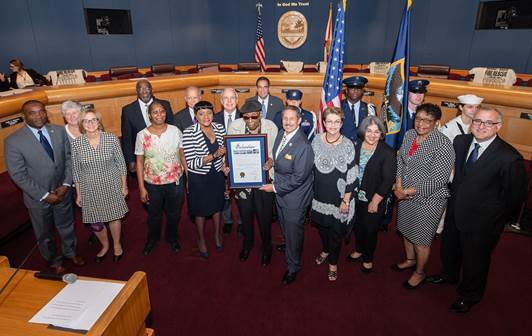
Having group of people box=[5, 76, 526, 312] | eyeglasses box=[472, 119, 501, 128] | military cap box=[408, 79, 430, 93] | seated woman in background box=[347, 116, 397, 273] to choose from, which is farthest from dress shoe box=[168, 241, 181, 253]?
military cap box=[408, 79, 430, 93]

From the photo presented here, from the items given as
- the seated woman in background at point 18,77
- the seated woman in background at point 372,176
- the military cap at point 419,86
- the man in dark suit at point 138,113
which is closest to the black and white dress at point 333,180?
the seated woman in background at point 372,176

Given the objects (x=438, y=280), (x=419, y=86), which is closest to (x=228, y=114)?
(x=419, y=86)

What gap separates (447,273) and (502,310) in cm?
54

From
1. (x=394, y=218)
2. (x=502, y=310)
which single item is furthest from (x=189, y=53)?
(x=502, y=310)

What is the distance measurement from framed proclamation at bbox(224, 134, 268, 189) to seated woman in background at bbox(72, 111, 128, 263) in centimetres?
125

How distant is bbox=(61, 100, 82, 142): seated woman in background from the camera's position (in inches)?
138

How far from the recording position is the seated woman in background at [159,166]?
3.54 m

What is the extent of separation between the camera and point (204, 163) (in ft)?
11.3

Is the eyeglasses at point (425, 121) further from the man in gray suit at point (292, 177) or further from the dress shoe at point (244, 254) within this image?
the dress shoe at point (244, 254)

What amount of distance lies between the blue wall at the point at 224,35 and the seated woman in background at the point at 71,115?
8.44 metres

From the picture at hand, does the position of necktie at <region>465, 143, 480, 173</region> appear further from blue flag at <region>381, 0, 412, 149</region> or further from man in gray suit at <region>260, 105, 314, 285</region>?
man in gray suit at <region>260, 105, 314, 285</region>

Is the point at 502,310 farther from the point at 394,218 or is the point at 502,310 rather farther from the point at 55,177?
the point at 55,177

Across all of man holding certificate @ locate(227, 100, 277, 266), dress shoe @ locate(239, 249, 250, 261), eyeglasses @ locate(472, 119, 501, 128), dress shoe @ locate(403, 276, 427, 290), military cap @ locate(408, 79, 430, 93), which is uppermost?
military cap @ locate(408, 79, 430, 93)

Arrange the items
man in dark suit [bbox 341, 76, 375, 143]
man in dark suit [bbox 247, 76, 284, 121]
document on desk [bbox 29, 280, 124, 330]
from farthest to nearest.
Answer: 1. man in dark suit [bbox 247, 76, 284, 121]
2. man in dark suit [bbox 341, 76, 375, 143]
3. document on desk [bbox 29, 280, 124, 330]
